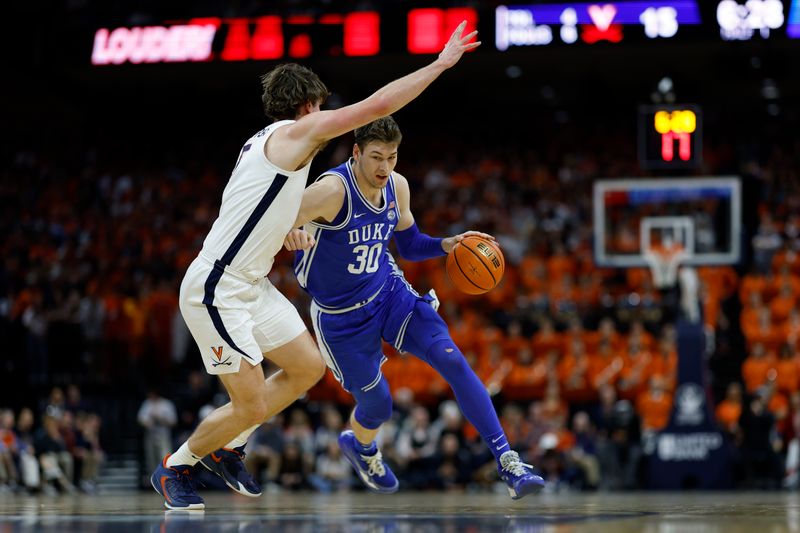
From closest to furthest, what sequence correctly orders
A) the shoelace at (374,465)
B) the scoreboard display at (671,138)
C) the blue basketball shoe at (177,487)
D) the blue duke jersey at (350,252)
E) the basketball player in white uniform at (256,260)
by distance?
1. the basketball player in white uniform at (256,260)
2. the blue basketball shoe at (177,487)
3. the blue duke jersey at (350,252)
4. the shoelace at (374,465)
5. the scoreboard display at (671,138)

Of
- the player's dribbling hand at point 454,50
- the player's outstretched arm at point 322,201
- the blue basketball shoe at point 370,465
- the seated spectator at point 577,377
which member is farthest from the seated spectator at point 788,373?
the player's dribbling hand at point 454,50

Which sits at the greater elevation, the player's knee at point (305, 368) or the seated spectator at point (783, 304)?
the seated spectator at point (783, 304)

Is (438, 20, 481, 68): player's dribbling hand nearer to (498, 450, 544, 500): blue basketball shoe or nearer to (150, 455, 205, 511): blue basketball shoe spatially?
(498, 450, 544, 500): blue basketball shoe

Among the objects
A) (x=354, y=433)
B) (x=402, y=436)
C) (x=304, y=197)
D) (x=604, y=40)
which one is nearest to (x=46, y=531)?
(x=304, y=197)

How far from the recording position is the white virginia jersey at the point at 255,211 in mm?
5402

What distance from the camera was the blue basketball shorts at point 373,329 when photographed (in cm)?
621

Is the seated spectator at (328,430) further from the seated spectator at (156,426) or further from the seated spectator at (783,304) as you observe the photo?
the seated spectator at (783,304)

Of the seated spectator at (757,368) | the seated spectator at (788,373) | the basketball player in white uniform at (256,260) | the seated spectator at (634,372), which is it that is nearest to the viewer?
the basketball player in white uniform at (256,260)

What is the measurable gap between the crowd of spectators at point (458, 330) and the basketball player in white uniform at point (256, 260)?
774 cm

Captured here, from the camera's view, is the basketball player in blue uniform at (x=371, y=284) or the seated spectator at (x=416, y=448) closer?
the basketball player in blue uniform at (x=371, y=284)

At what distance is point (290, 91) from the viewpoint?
220 inches

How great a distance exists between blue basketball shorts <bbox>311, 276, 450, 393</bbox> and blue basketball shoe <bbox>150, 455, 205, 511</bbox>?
1059 millimetres

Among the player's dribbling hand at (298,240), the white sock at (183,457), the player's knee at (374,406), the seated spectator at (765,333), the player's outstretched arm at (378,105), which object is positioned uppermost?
the player's outstretched arm at (378,105)

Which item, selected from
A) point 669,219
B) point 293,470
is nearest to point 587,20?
point 669,219
